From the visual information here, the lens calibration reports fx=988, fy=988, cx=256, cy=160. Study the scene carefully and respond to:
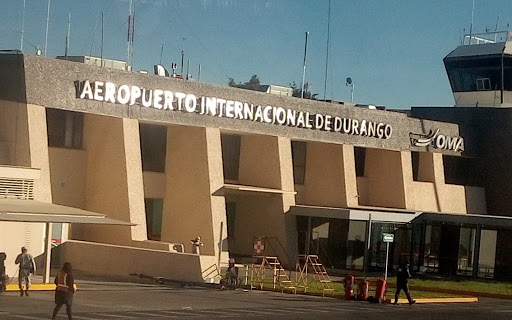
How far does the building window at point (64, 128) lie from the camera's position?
42.9m

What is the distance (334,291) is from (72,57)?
16857 mm

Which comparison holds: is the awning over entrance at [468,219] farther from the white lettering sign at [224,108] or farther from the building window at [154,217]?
the building window at [154,217]

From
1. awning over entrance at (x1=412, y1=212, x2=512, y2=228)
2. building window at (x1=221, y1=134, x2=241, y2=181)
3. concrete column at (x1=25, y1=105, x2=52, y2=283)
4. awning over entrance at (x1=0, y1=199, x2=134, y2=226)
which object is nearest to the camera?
awning over entrance at (x1=0, y1=199, x2=134, y2=226)

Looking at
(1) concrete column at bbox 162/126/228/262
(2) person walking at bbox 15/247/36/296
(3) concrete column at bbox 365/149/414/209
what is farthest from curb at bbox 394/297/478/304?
(3) concrete column at bbox 365/149/414/209

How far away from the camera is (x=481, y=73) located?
66438 millimetres

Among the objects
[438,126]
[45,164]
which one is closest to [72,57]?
[45,164]

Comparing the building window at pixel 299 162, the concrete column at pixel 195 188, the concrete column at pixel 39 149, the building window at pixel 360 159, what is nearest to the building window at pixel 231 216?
the building window at pixel 299 162

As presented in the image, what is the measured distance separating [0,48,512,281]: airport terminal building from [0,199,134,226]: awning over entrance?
290 mm

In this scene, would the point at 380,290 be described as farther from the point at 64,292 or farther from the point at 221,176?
the point at 64,292

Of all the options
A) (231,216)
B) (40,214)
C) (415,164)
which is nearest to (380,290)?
(40,214)

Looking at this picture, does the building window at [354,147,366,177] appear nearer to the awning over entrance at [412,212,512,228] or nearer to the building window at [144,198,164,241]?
the awning over entrance at [412,212,512,228]

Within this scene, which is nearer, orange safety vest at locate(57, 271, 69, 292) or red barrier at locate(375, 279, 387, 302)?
orange safety vest at locate(57, 271, 69, 292)

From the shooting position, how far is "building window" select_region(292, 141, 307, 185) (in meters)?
55.0

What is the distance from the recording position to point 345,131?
5300 centimetres
